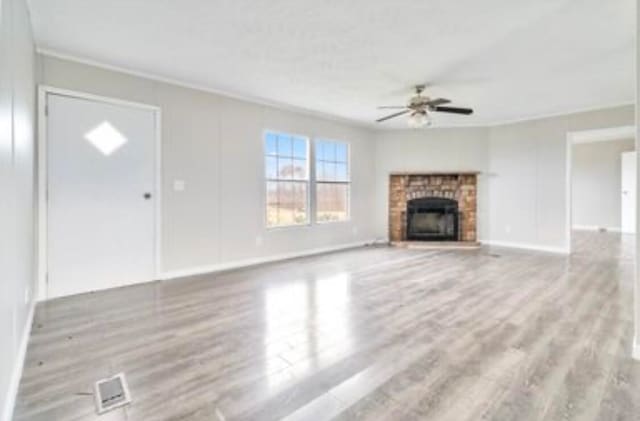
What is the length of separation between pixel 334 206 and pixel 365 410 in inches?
197

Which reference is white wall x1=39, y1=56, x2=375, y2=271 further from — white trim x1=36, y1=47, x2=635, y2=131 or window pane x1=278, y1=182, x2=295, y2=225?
window pane x1=278, y1=182, x2=295, y2=225

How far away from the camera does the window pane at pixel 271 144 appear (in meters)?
5.38

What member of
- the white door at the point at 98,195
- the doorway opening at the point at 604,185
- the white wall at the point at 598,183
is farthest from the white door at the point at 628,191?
the white door at the point at 98,195

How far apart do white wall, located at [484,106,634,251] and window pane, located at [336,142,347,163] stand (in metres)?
2.86

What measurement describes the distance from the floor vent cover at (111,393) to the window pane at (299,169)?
4162mm

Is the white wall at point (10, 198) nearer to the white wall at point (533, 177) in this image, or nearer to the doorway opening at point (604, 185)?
the white wall at point (533, 177)

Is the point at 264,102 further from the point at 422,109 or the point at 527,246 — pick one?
the point at 527,246

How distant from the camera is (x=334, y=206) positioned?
21.6 ft

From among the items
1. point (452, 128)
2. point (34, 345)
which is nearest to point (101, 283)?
point (34, 345)

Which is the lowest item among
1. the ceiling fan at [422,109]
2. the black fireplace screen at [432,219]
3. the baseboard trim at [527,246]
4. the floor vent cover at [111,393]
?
the floor vent cover at [111,393]

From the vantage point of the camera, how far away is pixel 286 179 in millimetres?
5660

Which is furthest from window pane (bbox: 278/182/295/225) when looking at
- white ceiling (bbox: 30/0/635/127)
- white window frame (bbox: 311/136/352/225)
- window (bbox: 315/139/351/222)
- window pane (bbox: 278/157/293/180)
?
white ceiling (bbox: 30/0/635/127)

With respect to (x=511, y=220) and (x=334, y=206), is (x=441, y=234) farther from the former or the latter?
(x=334, y=206)

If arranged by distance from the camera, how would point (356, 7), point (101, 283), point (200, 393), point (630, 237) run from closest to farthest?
1. point (200, 393)
2. point (356, 7)
3. point (101, 283)
4. point (630, 237)
